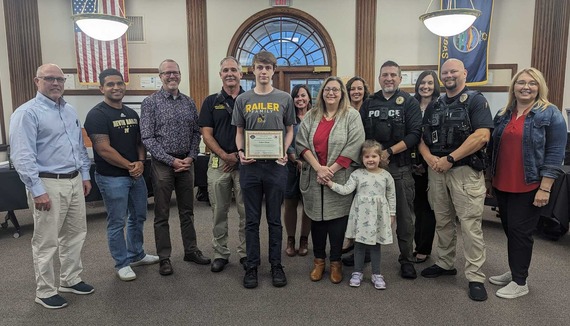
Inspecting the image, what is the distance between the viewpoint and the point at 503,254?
12.0 feet

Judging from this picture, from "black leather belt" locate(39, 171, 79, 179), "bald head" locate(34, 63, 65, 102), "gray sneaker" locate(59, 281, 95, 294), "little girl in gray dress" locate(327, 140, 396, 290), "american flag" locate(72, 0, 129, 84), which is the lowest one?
"gray sneaker" locate(59, 281, 95, 294)

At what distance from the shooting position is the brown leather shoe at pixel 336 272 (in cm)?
299

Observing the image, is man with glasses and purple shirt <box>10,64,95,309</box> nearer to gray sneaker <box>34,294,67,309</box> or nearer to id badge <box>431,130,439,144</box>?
gray sneaker <box>34,294,67,309</box>

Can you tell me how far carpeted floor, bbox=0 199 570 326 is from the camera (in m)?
→ 2.47

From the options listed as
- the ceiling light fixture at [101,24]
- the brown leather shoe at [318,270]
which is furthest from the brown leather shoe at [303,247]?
the ceiling light fixture at [101,24]

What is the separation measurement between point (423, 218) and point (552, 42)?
556cm

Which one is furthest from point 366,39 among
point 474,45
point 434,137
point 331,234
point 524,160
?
point 331,234

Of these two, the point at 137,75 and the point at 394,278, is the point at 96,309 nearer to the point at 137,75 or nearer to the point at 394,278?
the point at 394,278

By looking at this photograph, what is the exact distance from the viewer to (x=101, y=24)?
517cm

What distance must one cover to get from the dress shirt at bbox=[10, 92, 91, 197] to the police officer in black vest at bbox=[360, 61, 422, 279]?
7.37 ft

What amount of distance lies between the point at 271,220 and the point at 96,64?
5.85m

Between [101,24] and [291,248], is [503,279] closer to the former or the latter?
[291,248]

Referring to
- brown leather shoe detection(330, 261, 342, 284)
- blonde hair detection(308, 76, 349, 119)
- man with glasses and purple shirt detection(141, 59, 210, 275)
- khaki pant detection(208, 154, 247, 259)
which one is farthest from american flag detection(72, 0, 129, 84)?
brown leather shoe detection(330, 261, 342, 284)

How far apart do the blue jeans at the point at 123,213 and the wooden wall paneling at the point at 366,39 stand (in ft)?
17.0
